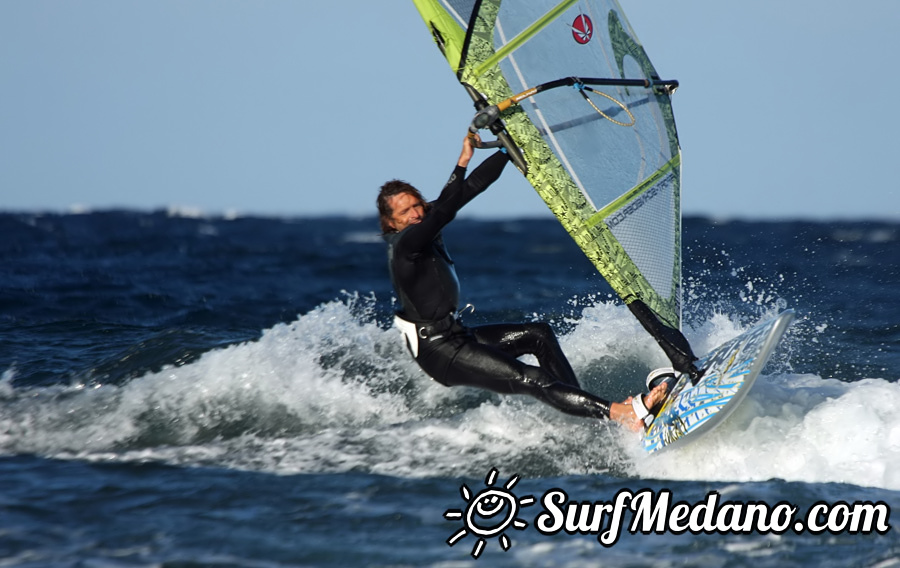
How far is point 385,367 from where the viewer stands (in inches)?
267

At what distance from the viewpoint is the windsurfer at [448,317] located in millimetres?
4625

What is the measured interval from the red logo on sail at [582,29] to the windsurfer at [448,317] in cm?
96

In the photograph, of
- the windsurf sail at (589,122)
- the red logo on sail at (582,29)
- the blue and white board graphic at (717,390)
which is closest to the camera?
the blue and white board graphic at (717,390)

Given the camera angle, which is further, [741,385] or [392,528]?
[741,385]

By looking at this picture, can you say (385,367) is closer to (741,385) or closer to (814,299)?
(741,385)

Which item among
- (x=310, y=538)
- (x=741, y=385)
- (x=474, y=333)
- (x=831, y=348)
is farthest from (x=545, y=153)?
(x=831, y=348)

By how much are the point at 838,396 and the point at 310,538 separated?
3055 millimetres

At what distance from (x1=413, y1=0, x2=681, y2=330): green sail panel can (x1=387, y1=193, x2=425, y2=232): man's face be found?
2.23 feet

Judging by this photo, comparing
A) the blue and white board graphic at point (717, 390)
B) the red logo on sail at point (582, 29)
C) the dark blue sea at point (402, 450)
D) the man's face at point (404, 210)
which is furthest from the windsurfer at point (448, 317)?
the red logo on sail at point (582, 29)

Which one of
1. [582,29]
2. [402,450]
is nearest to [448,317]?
[402,450]

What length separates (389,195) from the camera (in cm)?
482

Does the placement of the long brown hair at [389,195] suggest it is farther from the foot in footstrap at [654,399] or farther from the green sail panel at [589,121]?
the foot in footstrap at [654,399]

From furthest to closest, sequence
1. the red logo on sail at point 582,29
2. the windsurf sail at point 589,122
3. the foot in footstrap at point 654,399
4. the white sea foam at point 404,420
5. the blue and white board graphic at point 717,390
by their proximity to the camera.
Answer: the red logo on sail at point 582,29 < the windsurf sail at point 589,122 < the foot in footstrap at point 654,399 < the white sea foam at point 404,420 < the blue and white board graphic at point 717,390

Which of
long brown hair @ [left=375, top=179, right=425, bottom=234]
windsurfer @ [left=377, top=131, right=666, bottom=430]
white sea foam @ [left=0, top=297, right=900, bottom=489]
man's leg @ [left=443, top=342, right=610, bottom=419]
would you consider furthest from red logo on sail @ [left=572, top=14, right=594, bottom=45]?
white sea foam @ [left=0, top=297, right=900, bottom=489]
